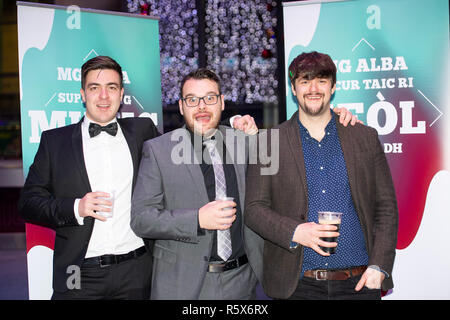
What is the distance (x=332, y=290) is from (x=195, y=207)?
79 centimetres

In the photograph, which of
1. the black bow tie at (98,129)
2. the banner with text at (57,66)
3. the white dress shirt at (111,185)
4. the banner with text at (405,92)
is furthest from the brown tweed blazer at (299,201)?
the banner with text at (57,66)

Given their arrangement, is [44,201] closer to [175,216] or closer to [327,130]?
[175,216]

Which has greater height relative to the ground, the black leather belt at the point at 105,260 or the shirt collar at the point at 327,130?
the shirt collar at the point at 327,130

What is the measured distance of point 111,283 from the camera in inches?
90.0

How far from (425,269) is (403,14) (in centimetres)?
207

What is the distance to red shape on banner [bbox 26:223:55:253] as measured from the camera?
317 cm

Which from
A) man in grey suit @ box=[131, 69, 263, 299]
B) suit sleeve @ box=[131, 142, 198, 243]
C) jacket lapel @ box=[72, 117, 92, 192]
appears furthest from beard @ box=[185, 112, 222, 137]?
jacket lapel @ box=[72, 117, 92, 192]

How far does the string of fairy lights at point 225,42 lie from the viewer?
7926mm

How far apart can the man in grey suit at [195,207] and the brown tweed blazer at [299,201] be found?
0.37 ft

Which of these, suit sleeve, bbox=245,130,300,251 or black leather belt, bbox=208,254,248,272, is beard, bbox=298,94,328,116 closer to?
suit sleeve, bbox=245,130,300,251

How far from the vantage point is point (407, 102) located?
11.1 feet

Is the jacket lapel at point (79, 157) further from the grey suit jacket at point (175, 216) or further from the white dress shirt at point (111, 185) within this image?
the grey suit jacket at point (175, 216)
